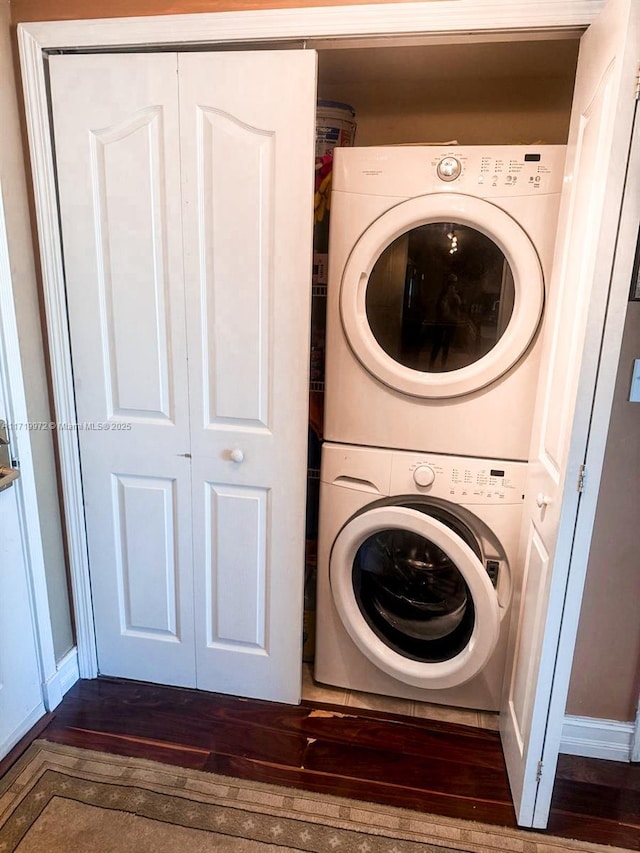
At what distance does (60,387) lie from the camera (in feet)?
5.57

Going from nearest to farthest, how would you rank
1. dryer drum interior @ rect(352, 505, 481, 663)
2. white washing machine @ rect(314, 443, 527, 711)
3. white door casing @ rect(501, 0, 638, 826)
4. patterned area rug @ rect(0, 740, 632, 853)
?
white door casing @ rect(501, 0, 638, 826)
patterned area rug @ rect(0, 740, 632, 853)
white washing machine @ rect(314, 443, 527, 711)
dryer drum interior @ rect(352, 505, 481, 663)

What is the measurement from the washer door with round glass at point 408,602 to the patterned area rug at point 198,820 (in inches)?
15.5

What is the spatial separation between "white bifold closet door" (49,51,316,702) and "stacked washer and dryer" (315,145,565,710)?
15cm

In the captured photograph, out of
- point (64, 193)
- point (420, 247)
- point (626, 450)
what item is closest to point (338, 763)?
point (626, 450)

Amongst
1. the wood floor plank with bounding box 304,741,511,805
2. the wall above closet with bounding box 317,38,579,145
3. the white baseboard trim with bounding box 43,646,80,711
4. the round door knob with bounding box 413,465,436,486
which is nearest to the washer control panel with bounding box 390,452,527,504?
the round door knob with bounding box 413,465,436,486

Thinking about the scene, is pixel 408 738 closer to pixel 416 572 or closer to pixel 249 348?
pixel 416 572

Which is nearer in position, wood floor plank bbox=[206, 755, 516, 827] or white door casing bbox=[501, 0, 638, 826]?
white door casing bbox=[501, 0, 638, 826]

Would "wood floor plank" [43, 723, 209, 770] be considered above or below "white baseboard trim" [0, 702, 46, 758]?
→ below

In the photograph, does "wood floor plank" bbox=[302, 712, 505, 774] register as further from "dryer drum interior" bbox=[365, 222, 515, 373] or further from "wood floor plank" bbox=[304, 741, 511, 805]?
"dryer drum interior" bbox=[365, 222, 515, 373]

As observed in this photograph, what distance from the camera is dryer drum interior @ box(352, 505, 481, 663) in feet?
5.65

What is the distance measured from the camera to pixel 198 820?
1443mm

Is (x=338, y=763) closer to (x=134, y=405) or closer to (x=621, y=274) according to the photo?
(x=134, y=405)

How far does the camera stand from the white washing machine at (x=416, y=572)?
5.26 ft

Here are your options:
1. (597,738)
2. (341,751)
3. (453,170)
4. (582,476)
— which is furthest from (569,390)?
(341,751)
